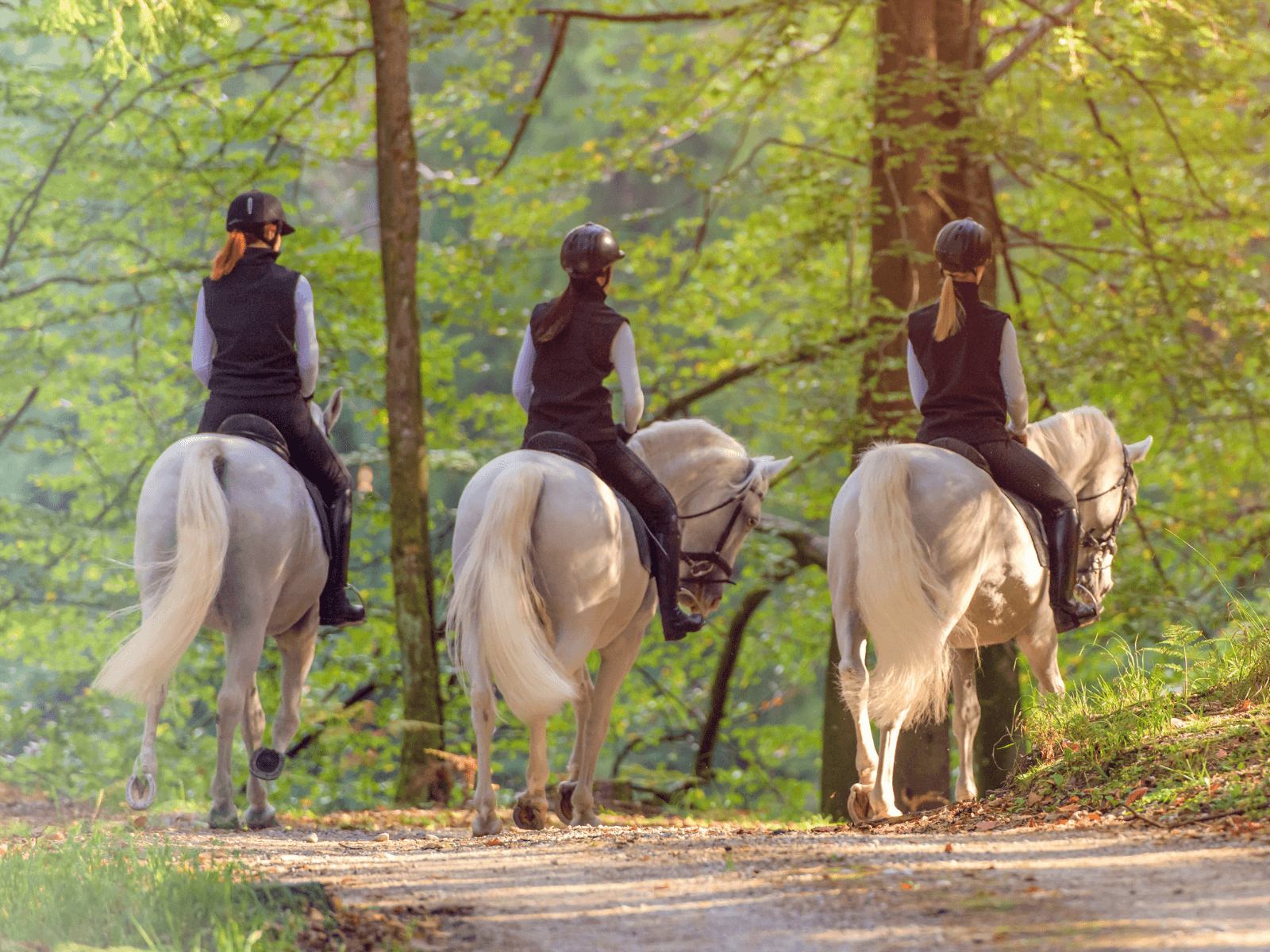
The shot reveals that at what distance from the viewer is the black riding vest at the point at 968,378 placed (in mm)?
6520

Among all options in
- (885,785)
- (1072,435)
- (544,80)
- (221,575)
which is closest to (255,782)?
(221,575)

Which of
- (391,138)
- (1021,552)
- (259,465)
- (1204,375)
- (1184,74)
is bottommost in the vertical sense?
(1021,552)

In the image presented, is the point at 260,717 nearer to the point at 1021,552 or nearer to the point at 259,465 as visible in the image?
the point at 259,465

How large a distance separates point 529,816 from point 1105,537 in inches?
159

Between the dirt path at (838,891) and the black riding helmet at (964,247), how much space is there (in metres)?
3.04

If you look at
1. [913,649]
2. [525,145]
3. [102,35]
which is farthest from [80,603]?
[525,145]

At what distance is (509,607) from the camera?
17.9 ft

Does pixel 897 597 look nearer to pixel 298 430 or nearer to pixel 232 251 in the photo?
pixel 298 430

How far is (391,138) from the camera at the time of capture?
9.34m

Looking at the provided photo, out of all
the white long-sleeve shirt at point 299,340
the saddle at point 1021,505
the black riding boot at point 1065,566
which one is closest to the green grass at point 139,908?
the white long-sleeve shirt at point 299,340

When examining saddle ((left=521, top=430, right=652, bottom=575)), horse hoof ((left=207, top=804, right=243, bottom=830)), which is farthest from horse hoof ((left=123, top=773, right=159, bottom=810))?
saddle ((left=521, top=430, right=652, bottom=575))

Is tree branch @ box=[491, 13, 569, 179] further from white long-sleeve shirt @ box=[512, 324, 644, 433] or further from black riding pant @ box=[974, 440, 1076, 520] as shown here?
black riding pant @ box=[974, 440, 1076, 520]

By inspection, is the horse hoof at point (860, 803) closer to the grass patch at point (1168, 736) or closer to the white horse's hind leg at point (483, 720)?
the grass patch at point (1168, 736)

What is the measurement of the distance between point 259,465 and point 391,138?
4169mm
